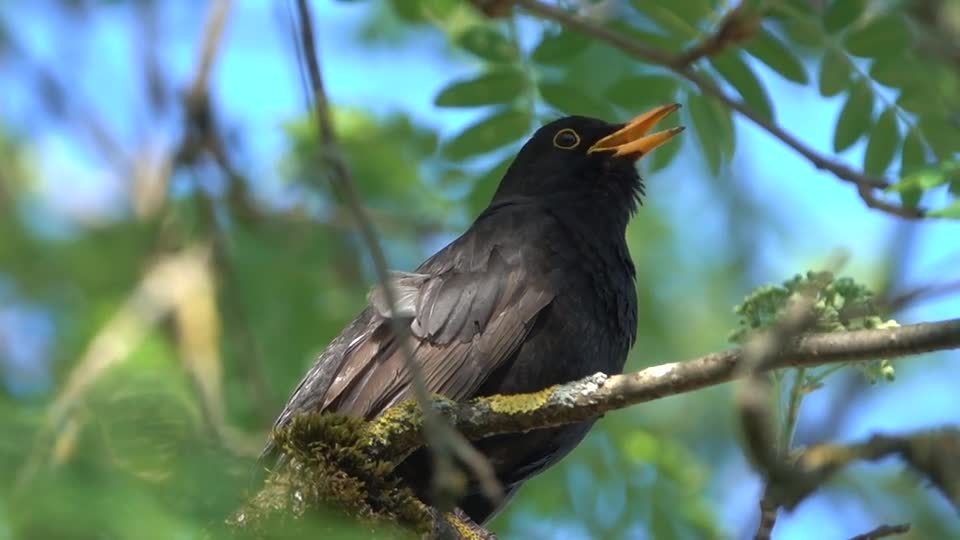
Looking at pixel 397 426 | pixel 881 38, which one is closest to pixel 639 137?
pixel 881 38

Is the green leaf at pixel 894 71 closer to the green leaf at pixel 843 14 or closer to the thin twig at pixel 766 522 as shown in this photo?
the green leaf at pixel 843 14

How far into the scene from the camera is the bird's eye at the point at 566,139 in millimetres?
6922

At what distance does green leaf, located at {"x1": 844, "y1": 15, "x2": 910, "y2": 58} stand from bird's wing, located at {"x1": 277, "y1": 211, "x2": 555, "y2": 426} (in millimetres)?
1846

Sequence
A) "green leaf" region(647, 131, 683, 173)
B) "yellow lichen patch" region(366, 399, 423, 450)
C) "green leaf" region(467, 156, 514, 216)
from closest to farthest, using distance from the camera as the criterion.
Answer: "yellow lichen patch" region(366, 399, 423, 450), "green leaf" region(647, 131, 683, 173), "green leaf" region(467, 156, 514, 216)

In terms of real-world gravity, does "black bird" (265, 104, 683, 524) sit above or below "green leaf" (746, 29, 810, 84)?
below

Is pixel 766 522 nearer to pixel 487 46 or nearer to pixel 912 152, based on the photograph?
pixel 912 152

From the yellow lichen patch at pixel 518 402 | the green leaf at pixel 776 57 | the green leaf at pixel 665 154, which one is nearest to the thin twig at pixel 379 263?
the yellow lichen patch at pixel 518 402

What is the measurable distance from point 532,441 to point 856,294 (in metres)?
1.72

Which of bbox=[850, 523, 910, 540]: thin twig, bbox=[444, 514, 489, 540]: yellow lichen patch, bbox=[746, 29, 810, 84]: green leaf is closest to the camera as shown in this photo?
bbox=[850, 523, 910, 540]: thin twig

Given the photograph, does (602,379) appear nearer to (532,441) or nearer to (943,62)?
(532,441)

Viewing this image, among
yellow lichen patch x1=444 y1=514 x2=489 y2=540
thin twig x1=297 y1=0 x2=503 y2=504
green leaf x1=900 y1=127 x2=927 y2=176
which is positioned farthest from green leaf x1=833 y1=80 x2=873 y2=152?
thin twig x1=297 y1=0 x2=503 y2=504

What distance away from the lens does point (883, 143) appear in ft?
20.0

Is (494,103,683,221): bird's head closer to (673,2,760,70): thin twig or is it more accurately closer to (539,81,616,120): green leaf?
(539,81,616,120): green leaf

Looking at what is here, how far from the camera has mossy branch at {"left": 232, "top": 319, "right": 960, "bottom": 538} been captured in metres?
4.45
